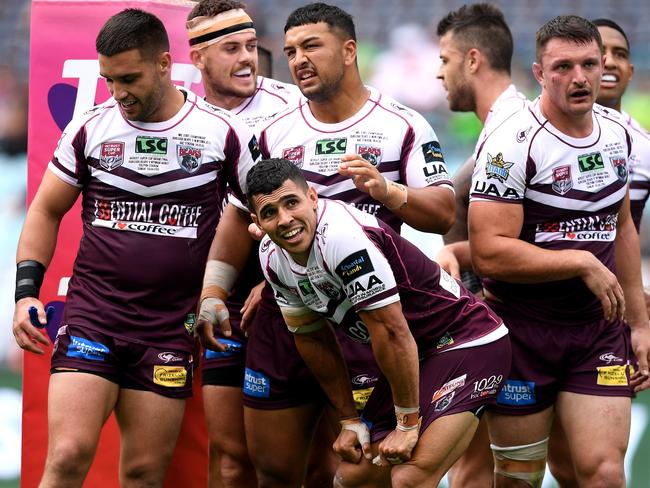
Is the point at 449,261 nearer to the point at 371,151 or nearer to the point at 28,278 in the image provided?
the point at 371,151

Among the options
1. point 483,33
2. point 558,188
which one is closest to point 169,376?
point 558,188

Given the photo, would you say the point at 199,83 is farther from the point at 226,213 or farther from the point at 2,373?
the point at 2,373

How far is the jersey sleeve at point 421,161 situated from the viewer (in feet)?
17.1

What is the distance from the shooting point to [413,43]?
12602mm

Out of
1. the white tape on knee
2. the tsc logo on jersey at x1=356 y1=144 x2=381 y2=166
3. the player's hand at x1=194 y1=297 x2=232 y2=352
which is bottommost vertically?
the white tape on knee

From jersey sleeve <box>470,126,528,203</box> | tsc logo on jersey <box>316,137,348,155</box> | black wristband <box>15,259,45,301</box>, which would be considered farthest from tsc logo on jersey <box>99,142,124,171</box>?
jersey sleeve <box>470,126,528,203</box>

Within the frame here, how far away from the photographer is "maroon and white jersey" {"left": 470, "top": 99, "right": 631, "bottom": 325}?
525 cm

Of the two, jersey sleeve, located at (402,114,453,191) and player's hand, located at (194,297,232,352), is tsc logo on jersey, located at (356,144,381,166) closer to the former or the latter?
jersey sleeve, located at (402,114,453,191)

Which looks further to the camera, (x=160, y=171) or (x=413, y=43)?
(x=413, y=43)

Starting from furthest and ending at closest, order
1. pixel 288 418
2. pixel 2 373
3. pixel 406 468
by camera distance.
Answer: pixel 2 373 < pixel 288 418 < pixel 406 468

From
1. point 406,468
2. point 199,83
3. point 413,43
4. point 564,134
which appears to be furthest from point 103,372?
point 413,43

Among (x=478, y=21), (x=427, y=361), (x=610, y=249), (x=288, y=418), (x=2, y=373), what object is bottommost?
(x=2, y=373)

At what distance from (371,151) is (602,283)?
1165 mm

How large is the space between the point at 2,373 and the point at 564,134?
523 cm
